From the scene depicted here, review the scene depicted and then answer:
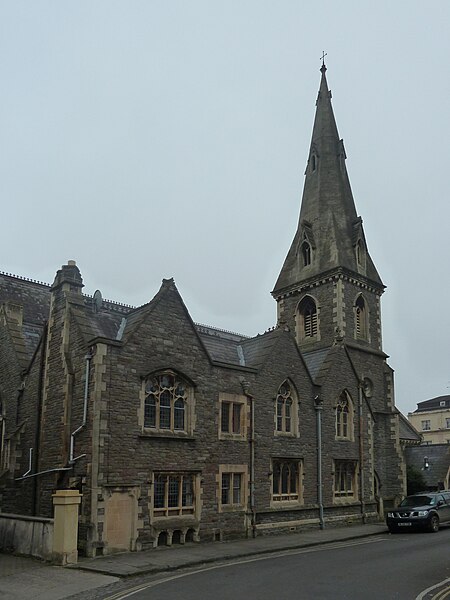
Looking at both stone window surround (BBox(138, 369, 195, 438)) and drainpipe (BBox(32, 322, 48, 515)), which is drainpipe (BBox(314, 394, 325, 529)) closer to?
stone window surround (BBox(138, 369, 195, 438))

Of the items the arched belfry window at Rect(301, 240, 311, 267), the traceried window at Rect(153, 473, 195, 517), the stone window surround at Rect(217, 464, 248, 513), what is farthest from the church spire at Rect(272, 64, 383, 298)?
the traceried window at Rect(153, 473, 195, 517)

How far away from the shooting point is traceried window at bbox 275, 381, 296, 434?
26219 mm

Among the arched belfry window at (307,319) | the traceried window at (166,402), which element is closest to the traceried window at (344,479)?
the traceried window at (166,402)

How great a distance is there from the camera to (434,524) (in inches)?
990

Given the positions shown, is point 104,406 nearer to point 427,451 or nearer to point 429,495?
point 429,495

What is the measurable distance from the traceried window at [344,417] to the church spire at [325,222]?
9.45 meters

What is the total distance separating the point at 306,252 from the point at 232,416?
18700 millimetres

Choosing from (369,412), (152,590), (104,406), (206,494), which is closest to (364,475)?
(369,412)

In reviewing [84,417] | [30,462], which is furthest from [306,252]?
[84,417]

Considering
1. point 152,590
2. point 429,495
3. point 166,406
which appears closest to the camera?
point 152,590

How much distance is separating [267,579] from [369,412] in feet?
60.4

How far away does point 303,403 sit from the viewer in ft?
89.6

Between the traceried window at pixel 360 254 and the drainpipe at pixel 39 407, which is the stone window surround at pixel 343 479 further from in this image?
the traceried window at pixel 360 254

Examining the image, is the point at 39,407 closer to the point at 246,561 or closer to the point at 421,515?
the point at 246,561
